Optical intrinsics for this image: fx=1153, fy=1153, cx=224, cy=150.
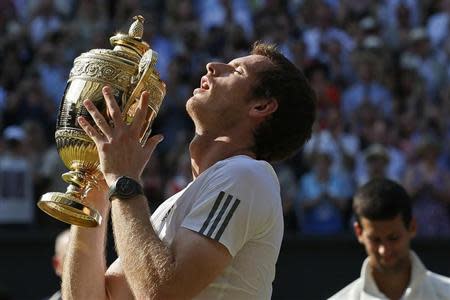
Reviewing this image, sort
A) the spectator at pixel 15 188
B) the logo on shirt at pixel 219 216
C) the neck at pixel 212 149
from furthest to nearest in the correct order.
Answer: the spectator at pixel 15 188, the neck at pixel 212 149, the logo on shirt at pixel 219 216

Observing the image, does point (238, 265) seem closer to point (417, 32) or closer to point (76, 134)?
point (76, 134)

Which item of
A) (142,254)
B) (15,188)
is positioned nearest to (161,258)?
(142,254)

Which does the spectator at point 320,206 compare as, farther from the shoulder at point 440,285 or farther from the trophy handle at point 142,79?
the trophy handle at point 142,79

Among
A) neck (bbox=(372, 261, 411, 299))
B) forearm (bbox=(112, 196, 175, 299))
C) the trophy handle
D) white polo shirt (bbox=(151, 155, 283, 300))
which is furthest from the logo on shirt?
neck (bbox=(372, 261, 411, 299))

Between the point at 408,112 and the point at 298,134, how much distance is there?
8319mm

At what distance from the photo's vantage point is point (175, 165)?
10.9 metres

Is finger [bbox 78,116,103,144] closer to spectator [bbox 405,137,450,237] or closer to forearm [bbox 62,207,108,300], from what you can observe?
forearm [bbox 62,207,108,300]

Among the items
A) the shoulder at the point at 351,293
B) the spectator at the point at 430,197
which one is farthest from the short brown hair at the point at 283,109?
the spectator at the point at 430,197

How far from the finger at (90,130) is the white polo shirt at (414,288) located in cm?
250

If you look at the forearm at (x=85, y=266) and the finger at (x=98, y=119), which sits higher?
the finger at (x=98, y=119)

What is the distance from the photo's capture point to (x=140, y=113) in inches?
145

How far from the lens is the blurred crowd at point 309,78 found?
35.4ft

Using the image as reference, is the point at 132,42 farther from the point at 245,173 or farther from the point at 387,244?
the point at 387,244

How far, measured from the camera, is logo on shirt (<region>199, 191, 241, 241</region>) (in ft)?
11.5
